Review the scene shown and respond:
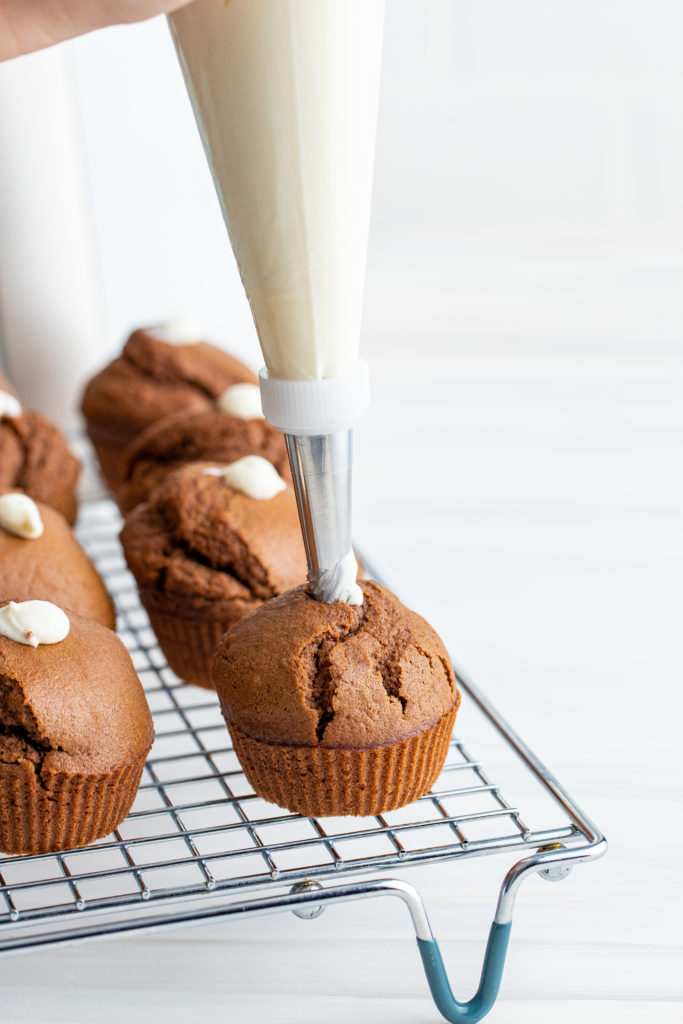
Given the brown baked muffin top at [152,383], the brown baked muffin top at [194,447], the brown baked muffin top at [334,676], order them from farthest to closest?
1. the brown baked muffin top at [152,383]
2. the brown baked muffin top at [194,447]
3. the brown baked muffin top at [334,676]

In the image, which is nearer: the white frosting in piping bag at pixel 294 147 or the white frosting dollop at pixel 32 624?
the white frosting in piping bag at pixel 294 147

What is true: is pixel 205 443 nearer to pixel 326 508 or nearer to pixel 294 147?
pixel 326 508

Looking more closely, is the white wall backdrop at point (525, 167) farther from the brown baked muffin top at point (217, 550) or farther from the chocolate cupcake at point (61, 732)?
the chocolate cupcake at point (61, 732)

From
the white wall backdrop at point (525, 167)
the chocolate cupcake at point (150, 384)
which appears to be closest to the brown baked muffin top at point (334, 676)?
the chocolate cupcake at point (150, 384)

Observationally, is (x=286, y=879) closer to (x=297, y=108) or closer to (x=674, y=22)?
(x=297, y=108)

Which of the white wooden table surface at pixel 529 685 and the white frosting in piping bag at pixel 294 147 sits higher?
the white frosting in piping bag at pixel 294 147

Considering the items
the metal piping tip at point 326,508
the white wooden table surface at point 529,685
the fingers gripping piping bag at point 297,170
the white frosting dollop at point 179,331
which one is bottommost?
the white wooden table surface at point 529,685
